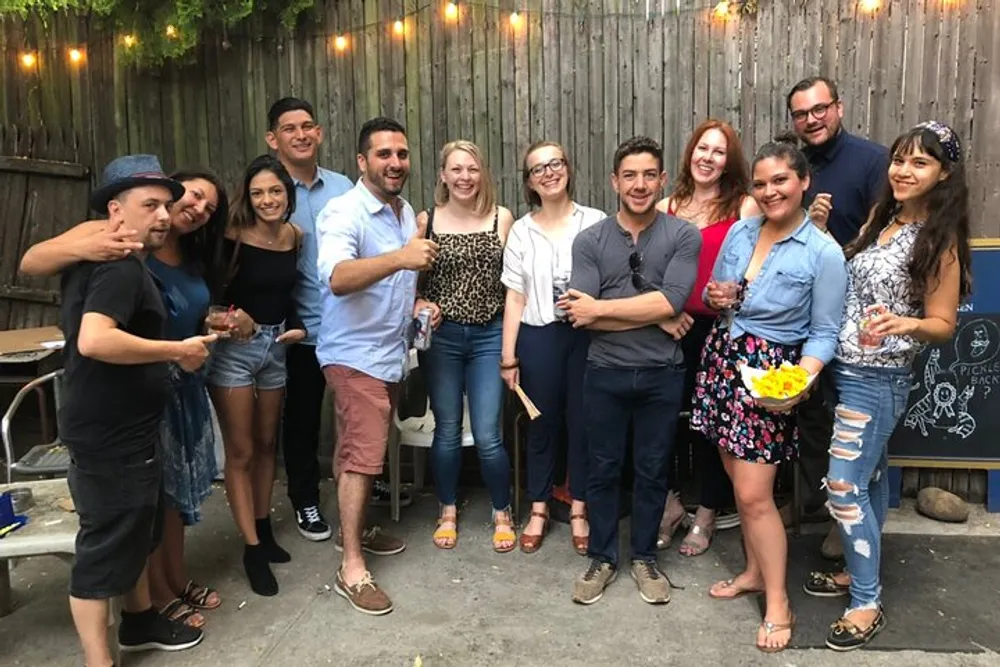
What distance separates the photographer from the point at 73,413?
257cm

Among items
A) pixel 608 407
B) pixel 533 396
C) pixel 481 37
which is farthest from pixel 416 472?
pixel 481 37

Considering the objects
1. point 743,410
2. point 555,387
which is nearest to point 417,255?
point 555,387

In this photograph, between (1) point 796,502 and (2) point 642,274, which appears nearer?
(2) point 642,274

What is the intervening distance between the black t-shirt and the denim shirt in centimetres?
218

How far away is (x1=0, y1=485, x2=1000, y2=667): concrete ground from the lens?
2945 millimetres

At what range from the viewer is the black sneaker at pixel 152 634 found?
2994 mm

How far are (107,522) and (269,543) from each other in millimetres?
1172

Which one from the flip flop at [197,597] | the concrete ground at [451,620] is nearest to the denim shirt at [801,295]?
the concrete ground at [451,620]

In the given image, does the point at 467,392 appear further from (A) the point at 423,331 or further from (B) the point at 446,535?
(B) the point at 446,535

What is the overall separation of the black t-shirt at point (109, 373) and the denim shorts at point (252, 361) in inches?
23.5

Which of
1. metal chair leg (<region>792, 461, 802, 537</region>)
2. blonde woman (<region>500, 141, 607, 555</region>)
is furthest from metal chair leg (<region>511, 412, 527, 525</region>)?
metal chair leg (<region>792, 461, 802, 537</region>)

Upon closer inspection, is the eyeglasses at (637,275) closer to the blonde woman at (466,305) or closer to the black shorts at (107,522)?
the blonde woman at (466,305)

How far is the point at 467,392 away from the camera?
3881 mm

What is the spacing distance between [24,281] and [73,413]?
327 centimetres
